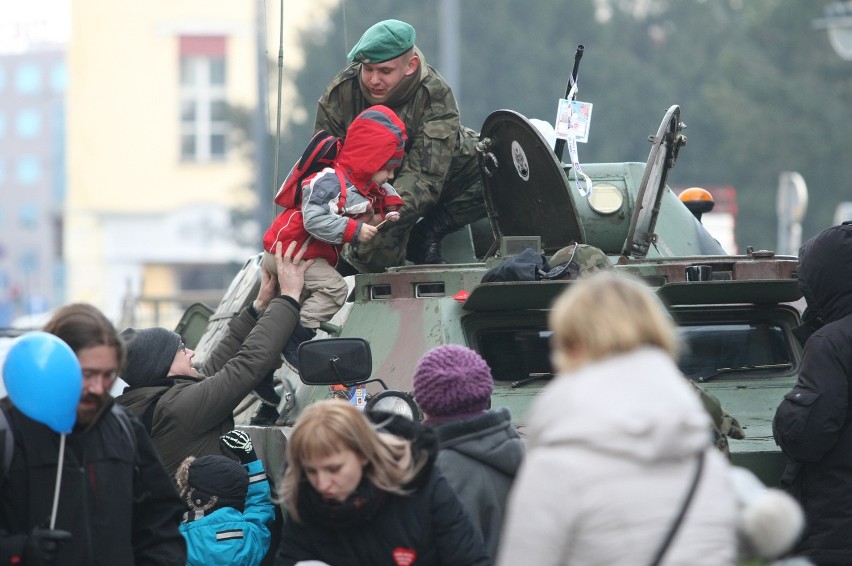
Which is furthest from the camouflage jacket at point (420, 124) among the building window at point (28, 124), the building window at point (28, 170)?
the building window at point (28, 124)

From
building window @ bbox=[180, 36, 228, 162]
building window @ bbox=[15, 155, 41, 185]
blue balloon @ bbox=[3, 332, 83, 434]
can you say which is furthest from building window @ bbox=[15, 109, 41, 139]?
blue balloon @ bbox=[3, 332, 83, 434]

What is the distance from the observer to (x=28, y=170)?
98250mm

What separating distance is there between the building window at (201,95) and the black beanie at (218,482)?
51.8 m

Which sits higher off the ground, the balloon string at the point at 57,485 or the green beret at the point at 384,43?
the green beret at the point at 384,43

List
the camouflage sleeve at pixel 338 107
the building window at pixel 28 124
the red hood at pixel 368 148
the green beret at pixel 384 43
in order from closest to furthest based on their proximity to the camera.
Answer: the red hood at pixel 368 148
the green beret at pixel 384 43
the camouflage sleeve at pixel 338 107
the building window at pixel 28 124

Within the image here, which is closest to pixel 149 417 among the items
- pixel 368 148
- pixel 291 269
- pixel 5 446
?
pixel 291 269

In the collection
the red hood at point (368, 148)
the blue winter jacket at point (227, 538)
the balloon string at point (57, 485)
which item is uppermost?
the red hood at point (368, 148)

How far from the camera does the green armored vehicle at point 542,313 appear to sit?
6484mm

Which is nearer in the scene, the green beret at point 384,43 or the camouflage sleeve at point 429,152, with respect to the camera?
the green beret at point 384,43

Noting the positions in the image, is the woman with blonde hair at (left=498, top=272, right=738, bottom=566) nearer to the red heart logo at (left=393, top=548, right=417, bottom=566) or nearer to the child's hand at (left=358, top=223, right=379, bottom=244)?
the red heart logo at (left=393, top=548, right=417, bottom=566)

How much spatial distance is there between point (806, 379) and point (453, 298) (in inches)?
61.0

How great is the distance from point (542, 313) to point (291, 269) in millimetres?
1087

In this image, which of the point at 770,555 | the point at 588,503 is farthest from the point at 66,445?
the point at 770,555

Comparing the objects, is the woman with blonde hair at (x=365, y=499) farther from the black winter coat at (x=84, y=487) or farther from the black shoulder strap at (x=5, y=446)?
the black shoulder strap at (x=5, y=446)
